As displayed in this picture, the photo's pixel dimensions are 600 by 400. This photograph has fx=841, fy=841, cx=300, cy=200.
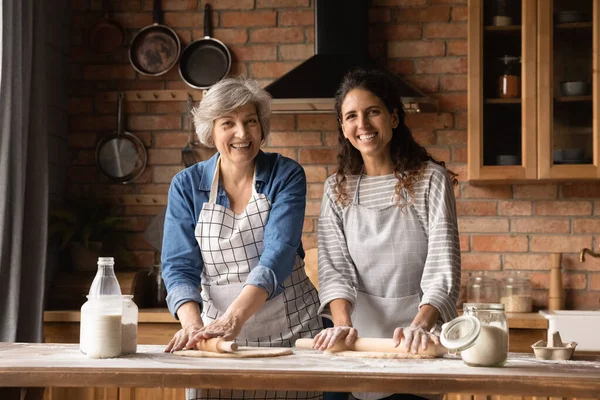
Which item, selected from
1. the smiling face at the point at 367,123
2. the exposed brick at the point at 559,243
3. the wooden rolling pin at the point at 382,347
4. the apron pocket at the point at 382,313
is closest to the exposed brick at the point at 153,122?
the exposed brick at the point at 559,243

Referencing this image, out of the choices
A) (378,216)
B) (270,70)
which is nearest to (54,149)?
(270,70)

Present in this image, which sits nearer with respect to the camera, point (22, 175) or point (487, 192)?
point (22, 175)

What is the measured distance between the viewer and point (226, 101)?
6.98ft

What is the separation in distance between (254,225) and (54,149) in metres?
2.20

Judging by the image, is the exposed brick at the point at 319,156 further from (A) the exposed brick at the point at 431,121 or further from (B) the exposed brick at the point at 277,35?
(B) the exposed brick at the point at 277,35

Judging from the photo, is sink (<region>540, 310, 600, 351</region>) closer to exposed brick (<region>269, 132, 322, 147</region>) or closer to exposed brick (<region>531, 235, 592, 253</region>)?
exposed brick (<region>531, 235, 592, 253</region>)

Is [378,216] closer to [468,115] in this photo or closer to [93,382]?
[93,382]

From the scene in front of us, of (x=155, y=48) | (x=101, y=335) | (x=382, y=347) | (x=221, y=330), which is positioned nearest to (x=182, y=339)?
(x=221, y=330)

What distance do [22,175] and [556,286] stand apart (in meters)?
2.42

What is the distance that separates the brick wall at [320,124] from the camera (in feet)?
13.0

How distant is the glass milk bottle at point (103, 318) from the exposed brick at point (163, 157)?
2.33m

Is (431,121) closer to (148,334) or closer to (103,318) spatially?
(148,334)

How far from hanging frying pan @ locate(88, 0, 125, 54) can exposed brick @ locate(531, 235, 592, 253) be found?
7.39 feet

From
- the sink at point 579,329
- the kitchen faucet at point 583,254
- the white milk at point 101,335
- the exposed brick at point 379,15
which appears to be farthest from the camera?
the exposed brick at point 379,15
